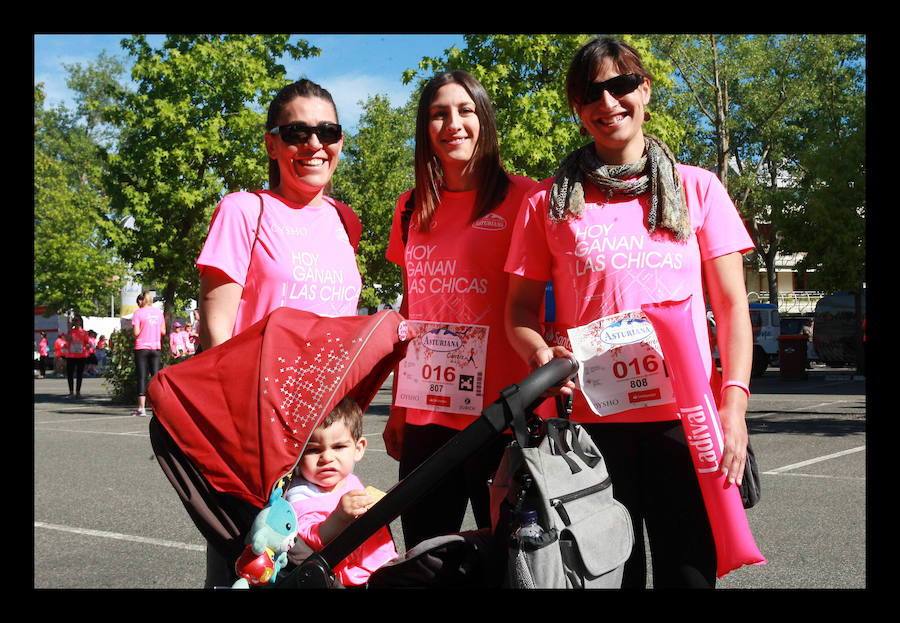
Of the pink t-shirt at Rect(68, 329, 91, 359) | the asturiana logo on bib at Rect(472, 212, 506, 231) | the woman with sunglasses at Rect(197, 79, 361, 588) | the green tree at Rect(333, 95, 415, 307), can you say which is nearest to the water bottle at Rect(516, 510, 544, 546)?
the woman with sunglasses at Rect(197, 79, 361, 588)

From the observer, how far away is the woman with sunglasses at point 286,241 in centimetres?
281

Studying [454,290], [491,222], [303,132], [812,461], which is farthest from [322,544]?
[812,461]

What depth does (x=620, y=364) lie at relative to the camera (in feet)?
8.08

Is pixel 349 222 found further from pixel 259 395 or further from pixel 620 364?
pixel 620 364

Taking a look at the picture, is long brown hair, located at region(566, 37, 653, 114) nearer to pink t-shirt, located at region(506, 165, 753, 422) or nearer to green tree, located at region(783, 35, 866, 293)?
pink t-shirt, located at region(506, 165, 753, 422)

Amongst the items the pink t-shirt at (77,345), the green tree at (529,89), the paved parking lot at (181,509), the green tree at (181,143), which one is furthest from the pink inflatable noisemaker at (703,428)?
the pink t-shirt at (77,345)

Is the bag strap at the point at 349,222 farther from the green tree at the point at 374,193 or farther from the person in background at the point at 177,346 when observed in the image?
the green tree at the point at 374,193

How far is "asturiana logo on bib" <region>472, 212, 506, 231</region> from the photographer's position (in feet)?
9.84

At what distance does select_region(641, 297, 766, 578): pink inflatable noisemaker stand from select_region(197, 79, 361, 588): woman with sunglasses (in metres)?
1.08
